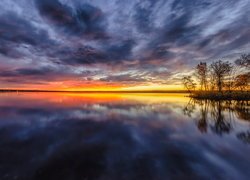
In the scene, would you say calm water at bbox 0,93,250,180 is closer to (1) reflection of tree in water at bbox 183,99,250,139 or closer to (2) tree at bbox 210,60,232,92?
(1) reflection of tree in water at bbox 183,99,250,139

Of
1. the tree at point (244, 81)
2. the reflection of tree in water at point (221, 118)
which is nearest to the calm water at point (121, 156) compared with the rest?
the reflection of tree in water at point (221, 118)

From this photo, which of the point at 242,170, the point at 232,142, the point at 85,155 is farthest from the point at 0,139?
the point at 232,142

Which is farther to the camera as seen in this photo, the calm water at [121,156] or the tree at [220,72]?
the tree at [220,72]

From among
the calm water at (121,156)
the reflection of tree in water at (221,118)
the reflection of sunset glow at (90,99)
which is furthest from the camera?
the reflection of sunset glow at (90,99)

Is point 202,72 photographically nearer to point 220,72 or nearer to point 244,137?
point 220,72

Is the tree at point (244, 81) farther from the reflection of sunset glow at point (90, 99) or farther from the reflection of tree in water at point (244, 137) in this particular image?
the reflection of tree in water at point (244, 137)

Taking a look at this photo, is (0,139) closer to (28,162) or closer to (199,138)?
(28,162)

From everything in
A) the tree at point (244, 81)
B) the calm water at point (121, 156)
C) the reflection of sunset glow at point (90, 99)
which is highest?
the tree at point (244, 81)

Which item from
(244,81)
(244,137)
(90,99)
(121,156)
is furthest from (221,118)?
(90,99)

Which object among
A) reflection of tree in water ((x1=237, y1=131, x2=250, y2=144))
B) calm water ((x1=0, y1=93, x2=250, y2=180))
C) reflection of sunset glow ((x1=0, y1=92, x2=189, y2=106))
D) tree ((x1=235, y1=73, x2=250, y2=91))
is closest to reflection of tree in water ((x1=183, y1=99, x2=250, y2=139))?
reflection of tree in water ((x1=237, y1=131, x2=250, y2=144))

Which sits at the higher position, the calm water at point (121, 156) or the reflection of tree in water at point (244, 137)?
the calm water at point (121, 156)

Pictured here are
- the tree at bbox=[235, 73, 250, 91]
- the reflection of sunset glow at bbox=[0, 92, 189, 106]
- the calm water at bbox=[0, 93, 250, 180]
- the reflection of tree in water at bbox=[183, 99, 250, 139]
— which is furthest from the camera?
the reflection of sunset glow at bbox=[0, 92, 189, 106]

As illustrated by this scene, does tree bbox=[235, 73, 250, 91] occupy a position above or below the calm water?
above

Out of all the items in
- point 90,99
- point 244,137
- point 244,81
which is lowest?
point 244,137
